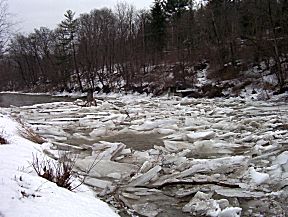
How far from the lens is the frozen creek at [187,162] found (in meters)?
5.79

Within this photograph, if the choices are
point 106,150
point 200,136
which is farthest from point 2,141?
point 200,136

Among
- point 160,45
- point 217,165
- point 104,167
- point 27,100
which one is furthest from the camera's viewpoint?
point 160,45

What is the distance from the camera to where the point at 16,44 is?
212 feet

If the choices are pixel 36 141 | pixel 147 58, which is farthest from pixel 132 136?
pixel 147 58

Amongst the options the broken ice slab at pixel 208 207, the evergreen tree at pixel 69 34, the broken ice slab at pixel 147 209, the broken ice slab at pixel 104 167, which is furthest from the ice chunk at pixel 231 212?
the evergreen tree at pixel 69 34

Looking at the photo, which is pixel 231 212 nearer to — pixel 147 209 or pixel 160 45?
pixel 147 209

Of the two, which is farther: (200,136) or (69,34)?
(69,34)

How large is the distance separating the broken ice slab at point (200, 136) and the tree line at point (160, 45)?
10.6 meters

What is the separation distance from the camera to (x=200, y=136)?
10.5 m

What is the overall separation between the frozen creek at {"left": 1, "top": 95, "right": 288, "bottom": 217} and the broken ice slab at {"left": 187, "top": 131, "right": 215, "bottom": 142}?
0.04 feet

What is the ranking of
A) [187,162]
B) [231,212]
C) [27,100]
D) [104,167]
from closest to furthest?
[231,212] < [104,167] < [187,162] < [27,100]

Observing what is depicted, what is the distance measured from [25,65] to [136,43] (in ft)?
104

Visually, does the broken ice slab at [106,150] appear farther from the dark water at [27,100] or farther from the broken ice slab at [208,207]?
the dark water at [27,100]

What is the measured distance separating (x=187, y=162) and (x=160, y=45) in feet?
116
